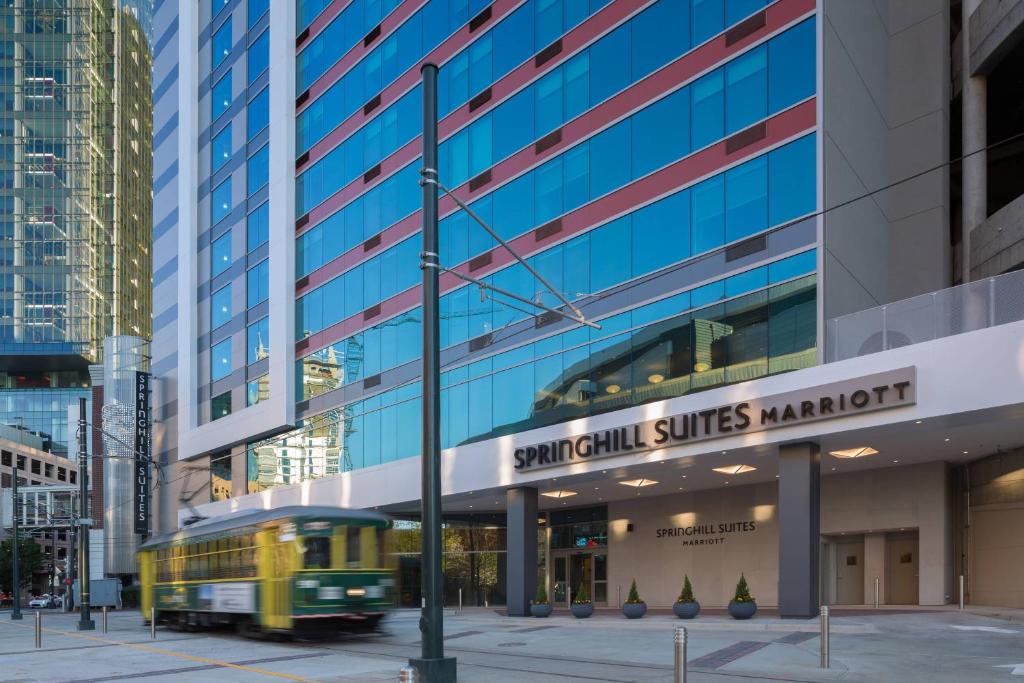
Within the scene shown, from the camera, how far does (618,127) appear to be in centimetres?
3238

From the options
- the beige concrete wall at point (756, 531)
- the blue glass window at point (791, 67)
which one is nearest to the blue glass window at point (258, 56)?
the beige concrete wall at point (756, 531)

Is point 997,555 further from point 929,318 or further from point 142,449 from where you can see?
point 142,449

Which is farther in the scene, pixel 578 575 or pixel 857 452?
pixel 578 575

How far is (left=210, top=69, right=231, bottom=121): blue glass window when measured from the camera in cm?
6112

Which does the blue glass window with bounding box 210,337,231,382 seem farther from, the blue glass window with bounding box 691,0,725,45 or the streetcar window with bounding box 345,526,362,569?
the blue glass window with bounding box 691,0,725,45

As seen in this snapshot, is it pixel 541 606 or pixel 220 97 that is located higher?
pixel 220 97

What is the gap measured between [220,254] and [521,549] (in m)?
34.0

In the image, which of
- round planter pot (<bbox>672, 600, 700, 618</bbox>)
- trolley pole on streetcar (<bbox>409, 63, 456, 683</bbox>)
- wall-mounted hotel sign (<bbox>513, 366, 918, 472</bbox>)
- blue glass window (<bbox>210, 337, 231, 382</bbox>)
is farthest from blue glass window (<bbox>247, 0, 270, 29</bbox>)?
trolley pole on streetcar (<bbox>409, 63, 456, 683</bbox>)

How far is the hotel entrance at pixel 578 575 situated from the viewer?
134ft

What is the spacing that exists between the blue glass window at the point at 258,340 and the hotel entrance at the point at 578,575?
1973 centimetres

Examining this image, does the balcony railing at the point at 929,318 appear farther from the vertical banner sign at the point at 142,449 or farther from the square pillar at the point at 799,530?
the vertical banner sign at the point at 142,449

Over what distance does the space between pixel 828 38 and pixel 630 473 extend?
13812mm

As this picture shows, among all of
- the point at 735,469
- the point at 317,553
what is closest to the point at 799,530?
the point at 735,469

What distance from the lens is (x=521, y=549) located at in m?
34.6
